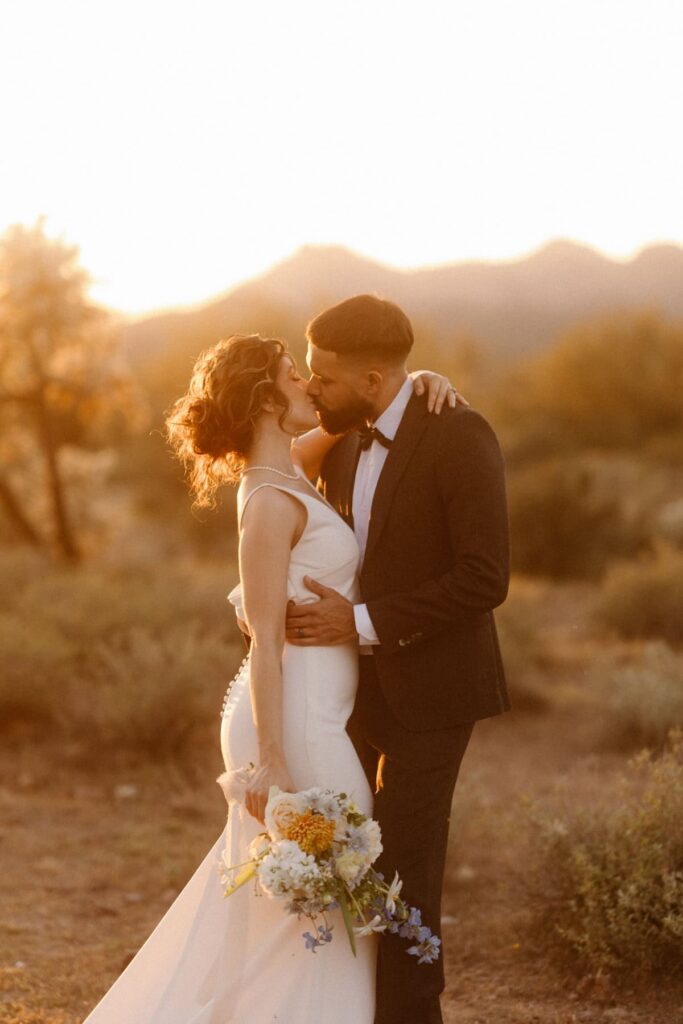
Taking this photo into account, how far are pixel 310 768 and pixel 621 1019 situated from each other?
166 cm

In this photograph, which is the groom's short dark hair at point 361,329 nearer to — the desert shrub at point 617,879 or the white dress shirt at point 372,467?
the white dress shirt at point 372,467

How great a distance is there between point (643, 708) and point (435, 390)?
16.0ft

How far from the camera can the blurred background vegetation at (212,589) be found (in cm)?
473

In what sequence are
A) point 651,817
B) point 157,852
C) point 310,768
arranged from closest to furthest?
point 310,768 < point 651,817 < point 157,852

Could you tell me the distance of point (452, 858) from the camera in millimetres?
5707

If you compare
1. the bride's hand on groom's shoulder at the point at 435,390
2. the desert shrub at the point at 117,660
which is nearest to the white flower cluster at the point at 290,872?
the bride's hand on groom's shoulder at the point at 435,390

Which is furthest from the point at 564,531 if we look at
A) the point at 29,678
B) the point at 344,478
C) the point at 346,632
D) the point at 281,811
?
the point at 281,811

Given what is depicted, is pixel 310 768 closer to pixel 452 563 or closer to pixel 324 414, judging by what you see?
pixel 452 563

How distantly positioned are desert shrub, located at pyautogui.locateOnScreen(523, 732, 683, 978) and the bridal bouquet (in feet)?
4.45

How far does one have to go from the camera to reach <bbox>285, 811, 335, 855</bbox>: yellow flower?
2.99m

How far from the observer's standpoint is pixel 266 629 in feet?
10.6

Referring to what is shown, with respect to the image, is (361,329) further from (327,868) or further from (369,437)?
(327,868)

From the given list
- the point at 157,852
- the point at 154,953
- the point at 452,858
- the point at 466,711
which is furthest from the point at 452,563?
the point at 157,852

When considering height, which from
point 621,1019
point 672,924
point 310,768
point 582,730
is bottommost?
point 621,1019
